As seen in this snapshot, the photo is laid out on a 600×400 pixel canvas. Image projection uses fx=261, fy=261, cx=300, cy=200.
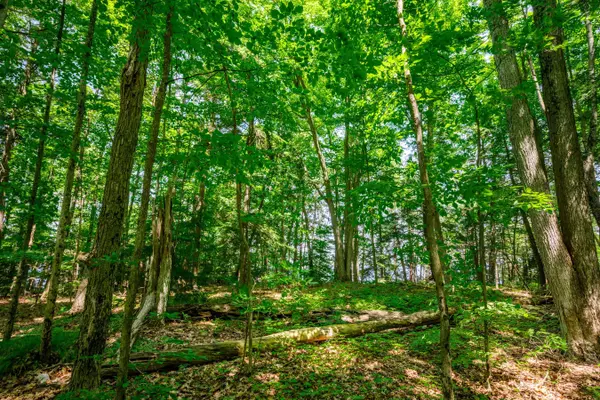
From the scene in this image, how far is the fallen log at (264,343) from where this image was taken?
164 inches

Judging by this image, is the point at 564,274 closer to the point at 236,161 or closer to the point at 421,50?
the point at 421,50

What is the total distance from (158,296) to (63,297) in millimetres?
11373

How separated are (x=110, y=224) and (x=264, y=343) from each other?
11.8ft

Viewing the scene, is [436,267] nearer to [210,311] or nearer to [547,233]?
[547,233]

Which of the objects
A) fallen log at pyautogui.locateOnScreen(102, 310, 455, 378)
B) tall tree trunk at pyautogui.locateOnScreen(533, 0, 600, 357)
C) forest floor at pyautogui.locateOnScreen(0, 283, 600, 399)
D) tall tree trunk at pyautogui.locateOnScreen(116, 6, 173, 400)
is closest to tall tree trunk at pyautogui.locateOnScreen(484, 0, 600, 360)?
tall tree trunk at pyautogui.locateOnScreen(533, 0, 600, 357)

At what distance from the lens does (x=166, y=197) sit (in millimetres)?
7105

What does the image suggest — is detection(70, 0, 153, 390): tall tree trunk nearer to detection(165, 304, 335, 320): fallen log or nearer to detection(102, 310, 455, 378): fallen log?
detection(102, 310, 455, 378): fallen log

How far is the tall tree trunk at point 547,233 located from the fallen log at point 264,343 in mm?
2226

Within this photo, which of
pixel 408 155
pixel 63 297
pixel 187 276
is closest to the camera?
pixel 187 276

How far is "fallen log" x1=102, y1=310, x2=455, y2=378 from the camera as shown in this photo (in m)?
4.17

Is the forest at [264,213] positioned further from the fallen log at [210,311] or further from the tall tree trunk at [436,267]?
the fallen log at [210,311]

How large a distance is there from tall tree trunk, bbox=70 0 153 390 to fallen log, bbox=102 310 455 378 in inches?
23.7

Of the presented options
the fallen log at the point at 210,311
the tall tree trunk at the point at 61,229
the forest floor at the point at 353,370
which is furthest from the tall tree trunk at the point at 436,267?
the tall tree trunk at the point at 61,229

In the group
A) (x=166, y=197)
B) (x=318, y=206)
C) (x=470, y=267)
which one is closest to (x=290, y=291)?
(x=470, y=267)
